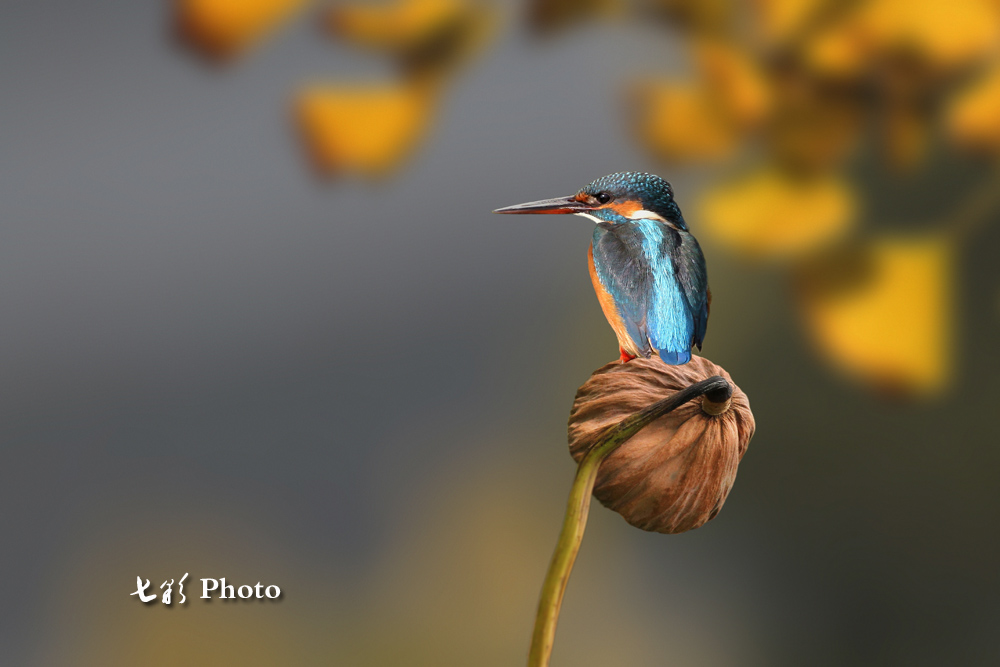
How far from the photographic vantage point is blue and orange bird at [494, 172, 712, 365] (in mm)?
544

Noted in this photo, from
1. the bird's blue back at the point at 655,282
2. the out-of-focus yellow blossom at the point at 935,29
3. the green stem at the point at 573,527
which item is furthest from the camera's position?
the out-of-focus yellow blossom at the point at 935,29

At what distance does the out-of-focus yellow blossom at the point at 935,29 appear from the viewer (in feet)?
3.78

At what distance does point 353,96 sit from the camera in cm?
121

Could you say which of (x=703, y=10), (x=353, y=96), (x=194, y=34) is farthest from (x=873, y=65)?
(x=194, y=34)

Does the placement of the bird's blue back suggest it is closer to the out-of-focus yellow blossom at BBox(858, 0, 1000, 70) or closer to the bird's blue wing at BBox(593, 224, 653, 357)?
the bird's blue wing at BBox(593, 224, 653, 357)

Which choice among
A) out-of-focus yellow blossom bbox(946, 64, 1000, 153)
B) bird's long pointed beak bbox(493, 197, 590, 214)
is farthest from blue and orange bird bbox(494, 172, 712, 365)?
out-of-focus yellow blossom bbox(946, 64, 1000, 153)

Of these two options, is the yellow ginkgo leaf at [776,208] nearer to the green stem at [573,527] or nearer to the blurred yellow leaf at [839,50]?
the blurred yellow leaf at [839,50]

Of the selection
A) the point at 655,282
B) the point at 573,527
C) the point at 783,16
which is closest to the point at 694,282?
the point at 655,282

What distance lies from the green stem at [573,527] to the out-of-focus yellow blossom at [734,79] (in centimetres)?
94

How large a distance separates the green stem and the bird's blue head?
7.1 inches

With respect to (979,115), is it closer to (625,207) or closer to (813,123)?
(813,123)

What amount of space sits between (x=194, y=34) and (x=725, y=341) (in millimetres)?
895

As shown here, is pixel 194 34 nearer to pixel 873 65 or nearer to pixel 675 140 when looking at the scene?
pixel 675 140

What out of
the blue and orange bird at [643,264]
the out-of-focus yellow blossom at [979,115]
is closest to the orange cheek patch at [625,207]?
the blue and orange bird at [643,264]
